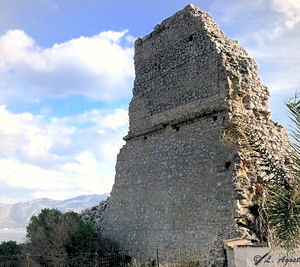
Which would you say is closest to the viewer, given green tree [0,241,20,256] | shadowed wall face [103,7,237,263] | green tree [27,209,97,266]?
shadowed wall face [103,7,237,263]

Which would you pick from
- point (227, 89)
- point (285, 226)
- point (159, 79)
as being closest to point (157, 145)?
point (159, 79)

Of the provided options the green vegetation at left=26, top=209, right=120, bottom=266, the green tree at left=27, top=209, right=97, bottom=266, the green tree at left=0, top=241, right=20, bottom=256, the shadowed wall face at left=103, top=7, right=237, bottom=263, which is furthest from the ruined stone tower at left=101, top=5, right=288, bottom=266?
the green tree at left=0, top=241, right=20, bottom=256

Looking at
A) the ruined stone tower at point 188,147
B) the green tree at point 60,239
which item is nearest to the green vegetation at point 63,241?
the green tree at point 60,239

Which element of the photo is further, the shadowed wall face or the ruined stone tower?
the shadowed wall face

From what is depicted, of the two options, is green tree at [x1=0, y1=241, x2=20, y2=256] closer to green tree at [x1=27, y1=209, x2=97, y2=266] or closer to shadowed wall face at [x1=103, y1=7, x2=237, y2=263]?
green tree at [x1=27, y1=209, x2=97, y2=266]

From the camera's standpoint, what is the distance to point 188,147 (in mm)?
12273

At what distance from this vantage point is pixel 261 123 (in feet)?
39.9

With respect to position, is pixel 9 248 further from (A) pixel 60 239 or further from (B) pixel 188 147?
(B) pixel 188 147

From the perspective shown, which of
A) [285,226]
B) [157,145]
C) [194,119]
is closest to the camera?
[285,226]

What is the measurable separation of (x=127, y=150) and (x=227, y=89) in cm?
498

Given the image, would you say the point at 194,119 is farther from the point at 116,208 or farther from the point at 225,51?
the point at 116,208

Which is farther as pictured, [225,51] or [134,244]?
[134,244]

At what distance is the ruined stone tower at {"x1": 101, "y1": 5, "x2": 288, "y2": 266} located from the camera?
10.8m

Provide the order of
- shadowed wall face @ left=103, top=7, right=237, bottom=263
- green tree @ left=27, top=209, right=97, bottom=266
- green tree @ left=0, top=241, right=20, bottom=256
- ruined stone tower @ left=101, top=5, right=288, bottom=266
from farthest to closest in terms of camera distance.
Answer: green tree @ left=0, top=241, right=20, bottom=256
green tree @ left=27, top=209, right=97, bottom=266
shadowed wall face @ left=103, top=7, right=237, bottom=263
ruined stone tower @ left=101, top=5, right=288, bottom=266
